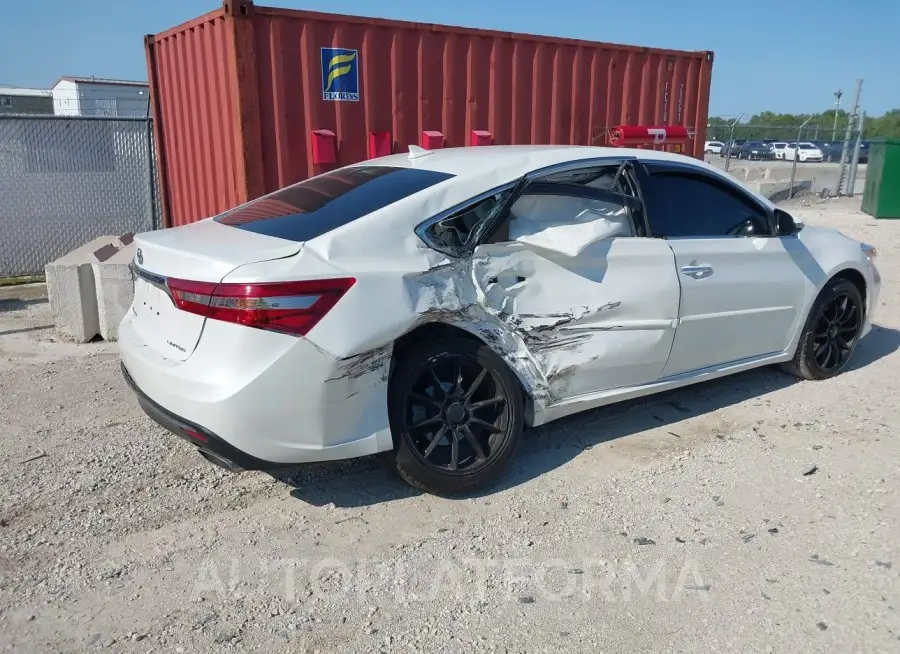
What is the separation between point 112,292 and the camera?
6.19 meters

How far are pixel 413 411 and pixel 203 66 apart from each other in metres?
4.49

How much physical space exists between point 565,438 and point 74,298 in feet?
13.6

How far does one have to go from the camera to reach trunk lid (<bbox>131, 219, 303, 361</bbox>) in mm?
3189

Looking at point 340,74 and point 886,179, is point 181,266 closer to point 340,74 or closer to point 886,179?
point 340,74

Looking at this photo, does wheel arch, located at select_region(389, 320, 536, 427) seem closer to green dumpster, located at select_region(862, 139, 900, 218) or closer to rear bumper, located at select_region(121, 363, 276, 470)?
rear bumper, located at select_region(121, 363, 276, 470)

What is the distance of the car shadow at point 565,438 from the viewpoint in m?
3.77

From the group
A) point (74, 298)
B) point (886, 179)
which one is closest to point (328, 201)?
point (74, 298)

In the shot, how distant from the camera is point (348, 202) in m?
3.68

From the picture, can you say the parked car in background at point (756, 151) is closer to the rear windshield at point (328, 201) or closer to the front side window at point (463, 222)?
the rear windshield at point (328, 201)

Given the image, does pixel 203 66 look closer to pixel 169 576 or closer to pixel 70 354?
pixel 70 354

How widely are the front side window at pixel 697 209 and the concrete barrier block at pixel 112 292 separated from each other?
4099mm

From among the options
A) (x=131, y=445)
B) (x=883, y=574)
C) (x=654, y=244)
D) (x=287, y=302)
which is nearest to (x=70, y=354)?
(x=131, y=445)

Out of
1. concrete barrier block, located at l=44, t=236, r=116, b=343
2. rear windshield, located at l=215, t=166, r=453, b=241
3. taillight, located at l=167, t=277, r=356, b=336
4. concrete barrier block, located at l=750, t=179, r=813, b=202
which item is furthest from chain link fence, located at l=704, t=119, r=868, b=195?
taillight, located at l=167, t=277, r=356, b=336

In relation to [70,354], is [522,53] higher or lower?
higher
